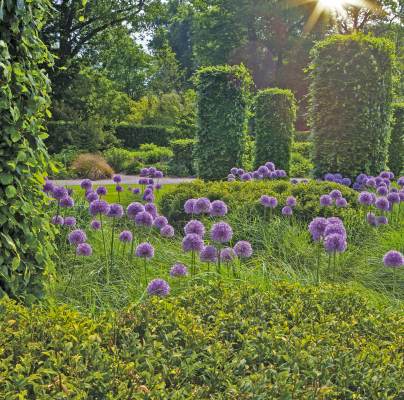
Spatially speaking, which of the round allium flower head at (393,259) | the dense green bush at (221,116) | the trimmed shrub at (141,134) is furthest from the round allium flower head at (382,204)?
the trimmed shrub at (141,134)

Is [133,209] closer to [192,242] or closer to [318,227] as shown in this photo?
[192,242]

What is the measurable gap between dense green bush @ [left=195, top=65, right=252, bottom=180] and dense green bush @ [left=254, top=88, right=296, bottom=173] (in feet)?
4.59

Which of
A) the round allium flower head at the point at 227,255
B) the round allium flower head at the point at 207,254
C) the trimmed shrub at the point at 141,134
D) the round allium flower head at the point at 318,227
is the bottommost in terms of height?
the round allium flower head at the point at 227,255

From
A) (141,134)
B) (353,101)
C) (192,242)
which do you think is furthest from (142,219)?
(141,134)

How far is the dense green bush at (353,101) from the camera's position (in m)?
11.0

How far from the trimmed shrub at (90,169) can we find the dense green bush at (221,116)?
5234 mm

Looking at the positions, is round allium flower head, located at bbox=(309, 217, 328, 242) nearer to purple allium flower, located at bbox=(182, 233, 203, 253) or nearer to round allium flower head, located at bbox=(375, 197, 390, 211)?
purple allium flower, located at bbox=(182, 233, 203, 253)

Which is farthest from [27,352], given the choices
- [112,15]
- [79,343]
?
[112,15]

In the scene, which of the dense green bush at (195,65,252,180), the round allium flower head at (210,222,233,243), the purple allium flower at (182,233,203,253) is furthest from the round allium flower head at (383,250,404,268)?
the dense green bush at (195,65,252,180)

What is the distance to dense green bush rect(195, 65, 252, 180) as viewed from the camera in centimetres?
1338

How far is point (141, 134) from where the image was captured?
28688mm

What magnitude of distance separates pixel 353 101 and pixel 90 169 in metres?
9.57

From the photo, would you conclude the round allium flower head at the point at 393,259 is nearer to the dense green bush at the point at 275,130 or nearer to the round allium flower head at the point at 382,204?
the round allium flower head at the point at 382,204

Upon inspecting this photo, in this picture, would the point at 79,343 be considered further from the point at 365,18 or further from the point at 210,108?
the point at 365,18
